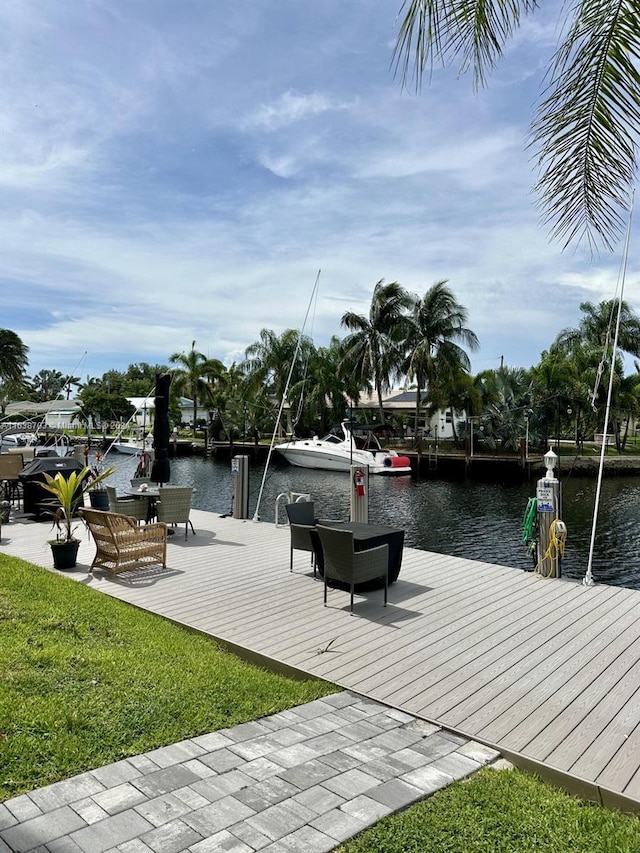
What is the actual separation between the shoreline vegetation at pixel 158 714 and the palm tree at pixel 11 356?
109 ft

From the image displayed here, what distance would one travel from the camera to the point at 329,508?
21.6 metres

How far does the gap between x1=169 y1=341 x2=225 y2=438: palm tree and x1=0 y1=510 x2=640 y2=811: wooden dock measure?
43127 millimetres

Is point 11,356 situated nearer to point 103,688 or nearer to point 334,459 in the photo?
point 334,459

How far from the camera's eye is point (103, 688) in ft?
11.6

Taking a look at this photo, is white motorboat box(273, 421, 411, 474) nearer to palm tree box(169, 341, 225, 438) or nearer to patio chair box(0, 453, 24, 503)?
palm tree box(169, 341, 225, 438)

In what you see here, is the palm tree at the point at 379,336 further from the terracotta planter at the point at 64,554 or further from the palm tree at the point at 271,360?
the terracotta planter at the point at 64,554

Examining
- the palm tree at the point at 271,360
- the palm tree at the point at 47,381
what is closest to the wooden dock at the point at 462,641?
the palm tree at the point at 271,360

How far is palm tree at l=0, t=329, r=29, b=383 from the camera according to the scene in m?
34.2

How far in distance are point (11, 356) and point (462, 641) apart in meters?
36.0

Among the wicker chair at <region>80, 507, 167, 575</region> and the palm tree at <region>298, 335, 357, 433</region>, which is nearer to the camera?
the wicker chair at <region>80, 507, 167, 575</region>

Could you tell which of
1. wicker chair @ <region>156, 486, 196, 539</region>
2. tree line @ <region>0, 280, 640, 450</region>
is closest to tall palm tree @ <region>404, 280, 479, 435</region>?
tree line @ <region>0, 280, 640, 450</region>

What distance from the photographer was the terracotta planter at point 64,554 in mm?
6895

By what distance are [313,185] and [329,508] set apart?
44.3 feet

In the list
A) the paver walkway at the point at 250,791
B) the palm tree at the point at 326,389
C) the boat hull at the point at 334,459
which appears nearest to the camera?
the paver walkway at the point at 250,791
